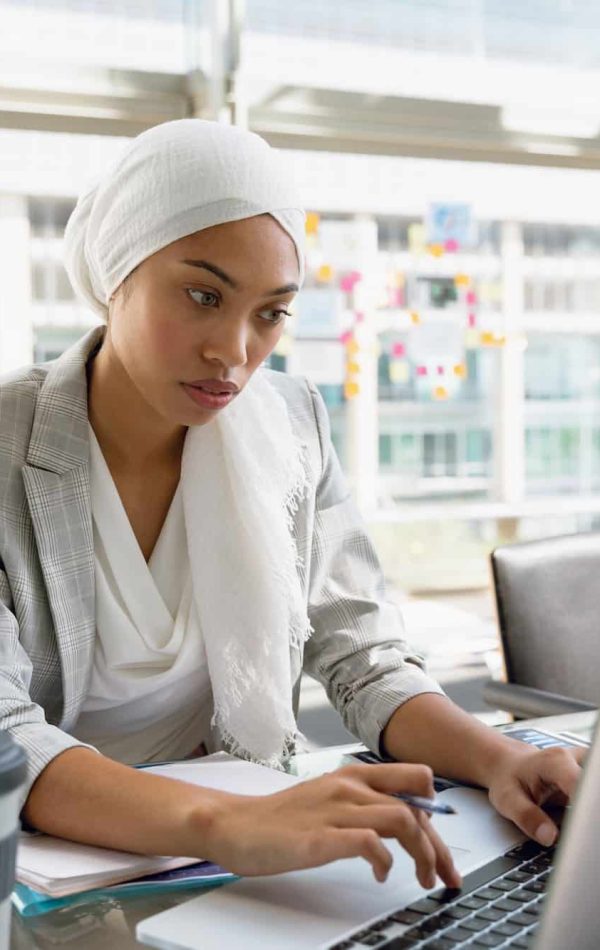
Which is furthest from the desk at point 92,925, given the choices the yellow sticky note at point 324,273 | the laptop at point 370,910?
the yellow sticky note at point 324,273

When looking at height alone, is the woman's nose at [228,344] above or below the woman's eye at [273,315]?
below

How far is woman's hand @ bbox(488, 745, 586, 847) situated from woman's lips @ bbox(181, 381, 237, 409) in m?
0.48

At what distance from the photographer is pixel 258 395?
4.62 feet

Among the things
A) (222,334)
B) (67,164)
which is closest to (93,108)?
(67,164)

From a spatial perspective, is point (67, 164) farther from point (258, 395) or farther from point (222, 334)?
point (222, 334)

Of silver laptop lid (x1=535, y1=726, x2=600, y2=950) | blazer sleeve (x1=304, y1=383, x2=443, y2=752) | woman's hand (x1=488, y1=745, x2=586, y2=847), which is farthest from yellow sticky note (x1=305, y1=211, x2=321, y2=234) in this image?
silver laptop lid (x1=535, y1=726, x2=600, y2=950)

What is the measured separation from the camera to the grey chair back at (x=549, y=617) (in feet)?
6.09

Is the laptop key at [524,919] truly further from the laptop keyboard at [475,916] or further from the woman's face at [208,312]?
the woman's face at [208,312]

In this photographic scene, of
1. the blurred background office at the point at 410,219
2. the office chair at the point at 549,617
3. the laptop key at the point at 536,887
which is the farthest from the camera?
the blurred background office at the point at 410,219

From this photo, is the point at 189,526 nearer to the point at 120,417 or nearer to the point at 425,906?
the point at 120,417

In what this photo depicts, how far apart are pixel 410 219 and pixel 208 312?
1.97 metres

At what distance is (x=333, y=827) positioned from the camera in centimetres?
78

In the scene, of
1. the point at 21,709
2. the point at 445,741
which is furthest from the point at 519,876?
the point at 21,709

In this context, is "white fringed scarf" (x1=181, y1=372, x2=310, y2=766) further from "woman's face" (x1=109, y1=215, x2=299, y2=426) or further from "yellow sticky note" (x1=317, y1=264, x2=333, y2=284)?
"yellow sticky note" (x1=317, y1=264, x2=333, y2=284)
